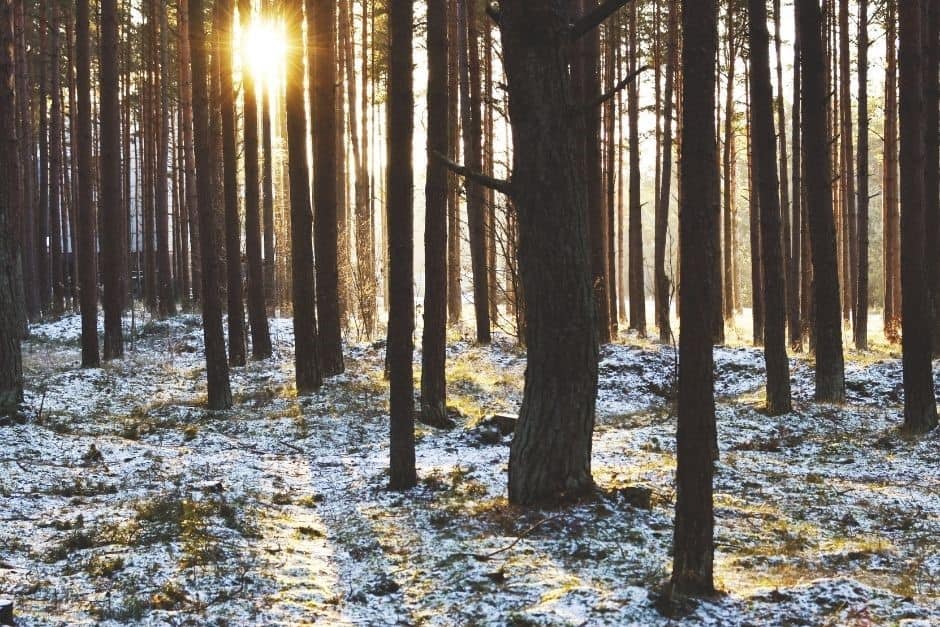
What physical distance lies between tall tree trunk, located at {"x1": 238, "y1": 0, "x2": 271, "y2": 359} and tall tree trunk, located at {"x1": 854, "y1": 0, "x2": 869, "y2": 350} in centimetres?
1378

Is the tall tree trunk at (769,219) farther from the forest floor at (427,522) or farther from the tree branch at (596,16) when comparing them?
the tree branch at (596,16)

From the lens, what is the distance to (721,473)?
315 inches

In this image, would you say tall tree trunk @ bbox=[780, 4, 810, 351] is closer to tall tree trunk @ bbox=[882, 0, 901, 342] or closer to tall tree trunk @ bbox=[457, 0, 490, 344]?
tall tree trunk @ bbox=[882, 0, 901, 342]

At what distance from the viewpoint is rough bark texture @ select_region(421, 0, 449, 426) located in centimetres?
982

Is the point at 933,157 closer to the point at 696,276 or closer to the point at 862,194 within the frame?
the point at 862,194

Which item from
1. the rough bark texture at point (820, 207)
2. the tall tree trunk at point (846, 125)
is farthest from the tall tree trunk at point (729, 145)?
the rough bark texture at point (820, 207)

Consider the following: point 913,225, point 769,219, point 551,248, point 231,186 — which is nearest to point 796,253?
point 769,219

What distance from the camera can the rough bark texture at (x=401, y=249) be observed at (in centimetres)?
720

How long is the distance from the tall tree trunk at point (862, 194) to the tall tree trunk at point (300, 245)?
12751mm

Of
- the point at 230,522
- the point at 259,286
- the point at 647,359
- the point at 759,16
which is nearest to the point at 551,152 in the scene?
the point at 230,522

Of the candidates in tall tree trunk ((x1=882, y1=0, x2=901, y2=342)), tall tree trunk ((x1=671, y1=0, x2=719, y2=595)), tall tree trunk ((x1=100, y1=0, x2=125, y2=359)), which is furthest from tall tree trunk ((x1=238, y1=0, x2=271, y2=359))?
tall tree trunk ((x1=882, y1=0, x2=901, y2=342))

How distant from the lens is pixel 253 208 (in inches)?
647

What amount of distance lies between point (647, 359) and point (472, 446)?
702cm

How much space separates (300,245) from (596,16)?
8.52m
